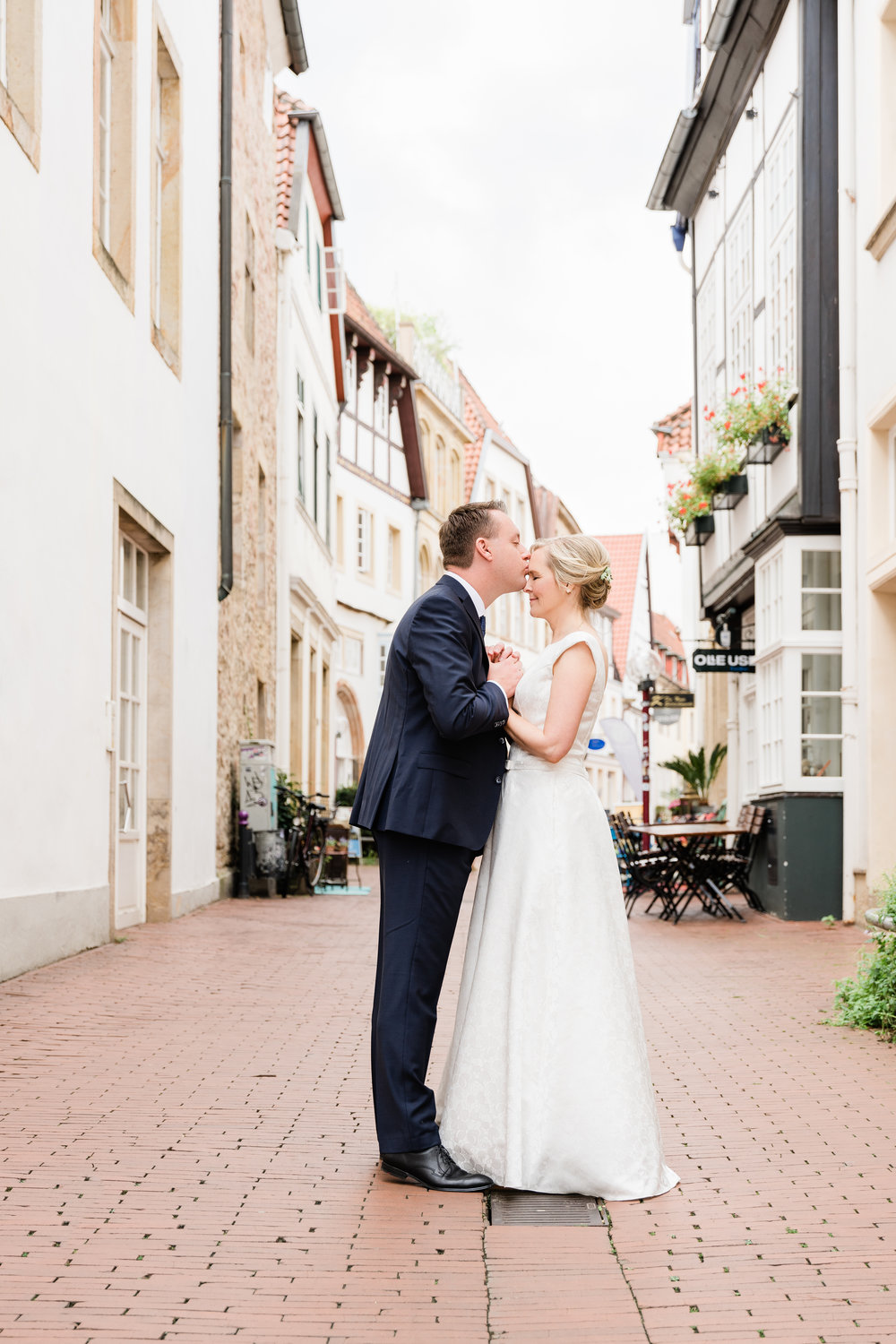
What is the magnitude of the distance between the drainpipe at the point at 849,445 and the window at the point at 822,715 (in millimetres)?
1127

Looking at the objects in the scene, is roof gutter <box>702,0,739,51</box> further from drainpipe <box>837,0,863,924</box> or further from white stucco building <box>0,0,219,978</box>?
white stucco building <box>0,0,219,978</box>

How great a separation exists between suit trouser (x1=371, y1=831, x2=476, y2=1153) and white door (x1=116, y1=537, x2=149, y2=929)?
6.90 metres

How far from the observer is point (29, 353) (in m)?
8.03

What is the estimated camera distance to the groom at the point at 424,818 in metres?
4.02

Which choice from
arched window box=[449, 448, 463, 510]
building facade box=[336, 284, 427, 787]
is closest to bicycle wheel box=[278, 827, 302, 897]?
building facade box=[336, 284, 427, 787]

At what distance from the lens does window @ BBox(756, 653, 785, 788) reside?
13844mm

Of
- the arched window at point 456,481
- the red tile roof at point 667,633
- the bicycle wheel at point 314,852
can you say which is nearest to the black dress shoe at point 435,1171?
the bicycle wheel at point 314,852

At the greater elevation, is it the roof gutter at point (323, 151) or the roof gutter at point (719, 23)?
the roof gutter at point (323, 151)

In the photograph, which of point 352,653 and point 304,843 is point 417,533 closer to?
point 352,653

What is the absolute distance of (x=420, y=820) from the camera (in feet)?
13.2

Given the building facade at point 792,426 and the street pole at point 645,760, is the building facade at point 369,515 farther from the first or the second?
the building facade at point 792,426

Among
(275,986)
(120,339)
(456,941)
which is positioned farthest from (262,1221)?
(120,339)

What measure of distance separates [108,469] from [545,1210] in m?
7.00

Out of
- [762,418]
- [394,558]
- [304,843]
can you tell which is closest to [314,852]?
[304,843]
